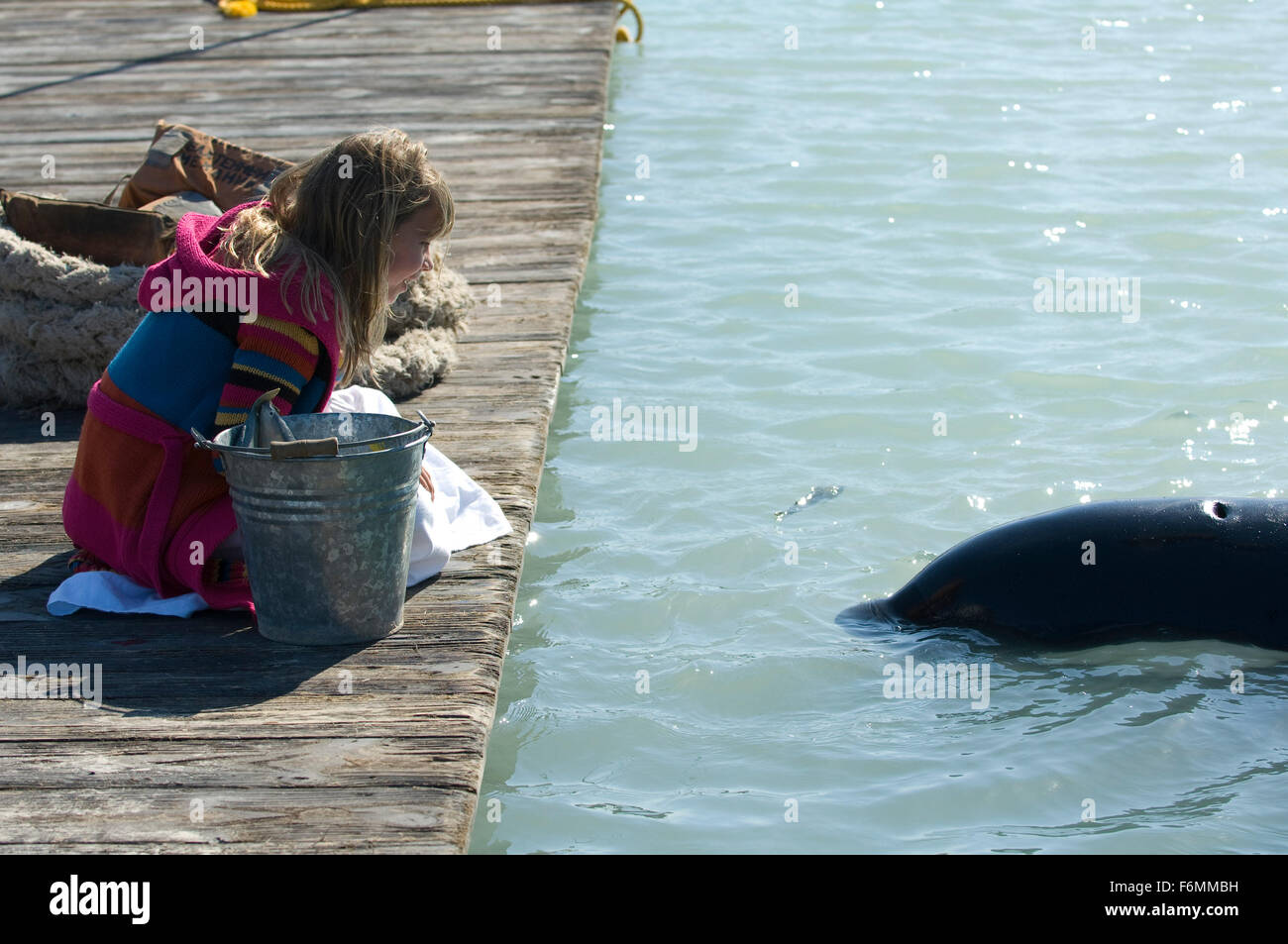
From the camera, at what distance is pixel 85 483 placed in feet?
12.3

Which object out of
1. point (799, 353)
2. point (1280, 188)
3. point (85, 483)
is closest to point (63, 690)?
point (85, 483)

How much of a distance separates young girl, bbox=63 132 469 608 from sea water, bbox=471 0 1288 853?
109 cm

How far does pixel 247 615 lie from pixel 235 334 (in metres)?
0.75

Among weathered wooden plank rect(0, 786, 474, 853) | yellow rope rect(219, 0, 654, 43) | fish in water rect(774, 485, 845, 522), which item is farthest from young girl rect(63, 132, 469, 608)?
yellow rope rect(219, 0, 654, 43)

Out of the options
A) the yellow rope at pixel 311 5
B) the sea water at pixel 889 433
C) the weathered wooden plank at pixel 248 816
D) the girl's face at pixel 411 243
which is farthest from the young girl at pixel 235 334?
the yellow rope at pixel 311 5

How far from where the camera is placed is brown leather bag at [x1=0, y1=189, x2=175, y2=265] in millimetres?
5230

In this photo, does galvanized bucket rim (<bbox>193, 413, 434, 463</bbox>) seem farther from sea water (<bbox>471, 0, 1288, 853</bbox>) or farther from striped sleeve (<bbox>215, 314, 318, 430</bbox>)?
sea water (<bbox>471, 0, 1288, 853</bbox>)

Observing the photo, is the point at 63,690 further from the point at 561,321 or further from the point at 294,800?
the point at 561,321

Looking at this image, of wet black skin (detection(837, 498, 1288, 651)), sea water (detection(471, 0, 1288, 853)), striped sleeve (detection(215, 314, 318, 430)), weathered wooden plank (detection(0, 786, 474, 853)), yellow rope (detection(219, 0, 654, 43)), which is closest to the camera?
weathered wooden plank (detection(0, 786, 474, 853))

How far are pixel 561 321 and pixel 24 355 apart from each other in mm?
2133

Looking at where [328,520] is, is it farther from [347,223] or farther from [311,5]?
[311,5]

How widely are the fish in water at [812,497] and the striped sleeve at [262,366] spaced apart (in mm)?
2450

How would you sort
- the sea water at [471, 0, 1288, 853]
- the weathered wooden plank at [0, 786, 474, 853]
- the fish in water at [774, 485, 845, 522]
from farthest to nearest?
the fish in water at [774, 485, 845, 522]
the sea water at [471, 0, 1288, 853]
the weathered wooden plank at [0, 786, 474, 853]

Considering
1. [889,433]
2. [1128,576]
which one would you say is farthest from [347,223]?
[889,433]
